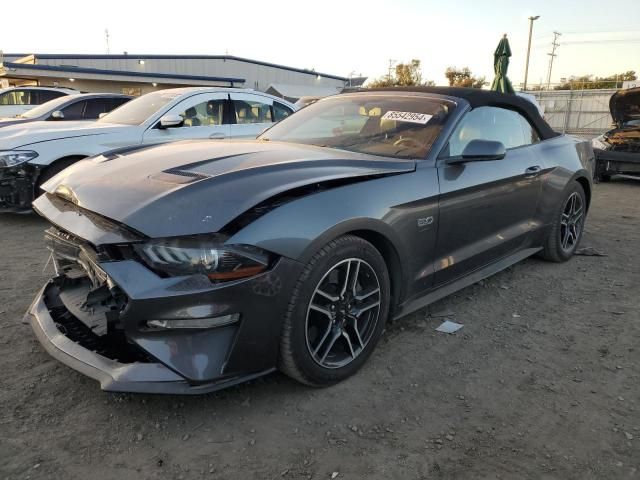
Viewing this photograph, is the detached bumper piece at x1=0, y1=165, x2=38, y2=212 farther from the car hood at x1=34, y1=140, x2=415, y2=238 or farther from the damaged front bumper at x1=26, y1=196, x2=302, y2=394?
the damaged front bumper at x1=26, y1=196, x2=302, y2=394

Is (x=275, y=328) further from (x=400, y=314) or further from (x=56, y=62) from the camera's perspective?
(x=56, y=62)

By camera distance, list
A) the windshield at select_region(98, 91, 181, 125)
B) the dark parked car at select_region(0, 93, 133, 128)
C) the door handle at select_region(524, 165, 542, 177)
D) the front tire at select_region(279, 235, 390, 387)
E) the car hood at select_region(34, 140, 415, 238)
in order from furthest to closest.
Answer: the dark parked car at select_region(0, 93, 133, 128)
the windshield at select_region(98, 91, 181, 125)
the door handle at select_region(524, 165, 542, 177)
the front tire at select_region(279, 235, 390, 387)
the car hood at select_region(34, 140, 415, 238)

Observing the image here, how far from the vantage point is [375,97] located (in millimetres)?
3684

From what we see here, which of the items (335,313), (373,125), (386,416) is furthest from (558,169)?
(386,416)

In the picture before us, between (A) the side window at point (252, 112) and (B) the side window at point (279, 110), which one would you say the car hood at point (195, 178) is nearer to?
(A) the side window at point (252, 112)

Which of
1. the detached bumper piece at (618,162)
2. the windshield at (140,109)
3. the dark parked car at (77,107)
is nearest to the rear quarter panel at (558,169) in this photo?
the windshield at (140,109)

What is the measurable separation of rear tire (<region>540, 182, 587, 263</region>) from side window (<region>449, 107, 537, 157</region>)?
0.78 metres

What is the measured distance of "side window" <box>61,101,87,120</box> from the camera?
8.31 m

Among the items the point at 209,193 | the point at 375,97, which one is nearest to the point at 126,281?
the point at 209,193

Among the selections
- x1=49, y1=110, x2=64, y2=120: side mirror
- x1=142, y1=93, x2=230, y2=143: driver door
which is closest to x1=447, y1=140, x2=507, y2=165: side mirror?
x1=142, y1=93, x2=230, y2=143: driver door

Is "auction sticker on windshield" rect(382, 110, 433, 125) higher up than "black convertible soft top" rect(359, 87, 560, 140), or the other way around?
"black convertible soft top" rect(359, 87, 560, 140)

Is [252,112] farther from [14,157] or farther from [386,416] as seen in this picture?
[386,416]

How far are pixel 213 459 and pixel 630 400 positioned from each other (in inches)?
79.8

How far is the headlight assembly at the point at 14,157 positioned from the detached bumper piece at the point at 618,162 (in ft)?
31.7
